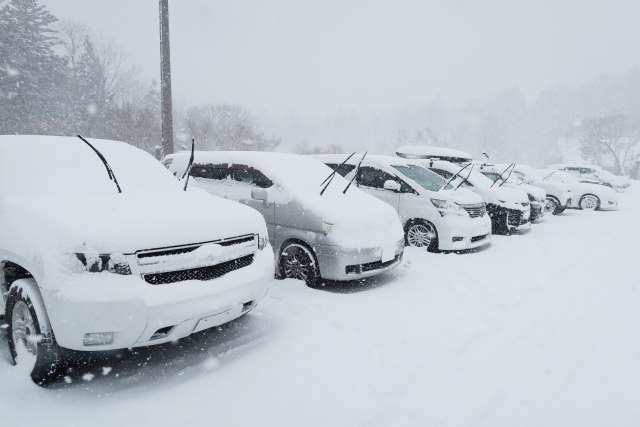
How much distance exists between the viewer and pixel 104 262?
96.3 inches

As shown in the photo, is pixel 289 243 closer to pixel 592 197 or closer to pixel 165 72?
pixel 165 72

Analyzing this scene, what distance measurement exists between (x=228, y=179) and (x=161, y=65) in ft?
15.2

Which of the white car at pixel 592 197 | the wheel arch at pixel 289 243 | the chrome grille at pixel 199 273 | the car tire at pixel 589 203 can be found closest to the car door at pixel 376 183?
the wheel arch at pixel 289 243

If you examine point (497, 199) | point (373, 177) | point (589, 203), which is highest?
point (373, 177)

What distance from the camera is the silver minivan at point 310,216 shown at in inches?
179

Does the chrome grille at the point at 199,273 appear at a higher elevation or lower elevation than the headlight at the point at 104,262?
lower

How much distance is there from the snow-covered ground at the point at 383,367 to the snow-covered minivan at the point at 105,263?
38cm

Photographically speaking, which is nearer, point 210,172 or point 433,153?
point 210,172

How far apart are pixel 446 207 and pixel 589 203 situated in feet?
35.6

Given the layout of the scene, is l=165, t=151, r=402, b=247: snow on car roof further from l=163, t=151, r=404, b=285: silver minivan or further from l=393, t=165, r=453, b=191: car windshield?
l=393, t=165, r=453, b=191: car windshield

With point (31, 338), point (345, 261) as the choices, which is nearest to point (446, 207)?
point (345, 261)

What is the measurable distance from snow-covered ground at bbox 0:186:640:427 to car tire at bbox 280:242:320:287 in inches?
7.9

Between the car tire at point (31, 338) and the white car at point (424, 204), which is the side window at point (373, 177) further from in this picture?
the car tire at point (31, 338)

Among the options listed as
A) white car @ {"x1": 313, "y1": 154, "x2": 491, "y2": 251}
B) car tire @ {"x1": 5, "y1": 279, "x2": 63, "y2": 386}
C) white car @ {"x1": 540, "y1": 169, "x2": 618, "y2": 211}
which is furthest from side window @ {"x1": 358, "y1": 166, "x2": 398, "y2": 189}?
white car @ {"x1": 540, "y1": 169, "x2": 618, "y2": 211}
